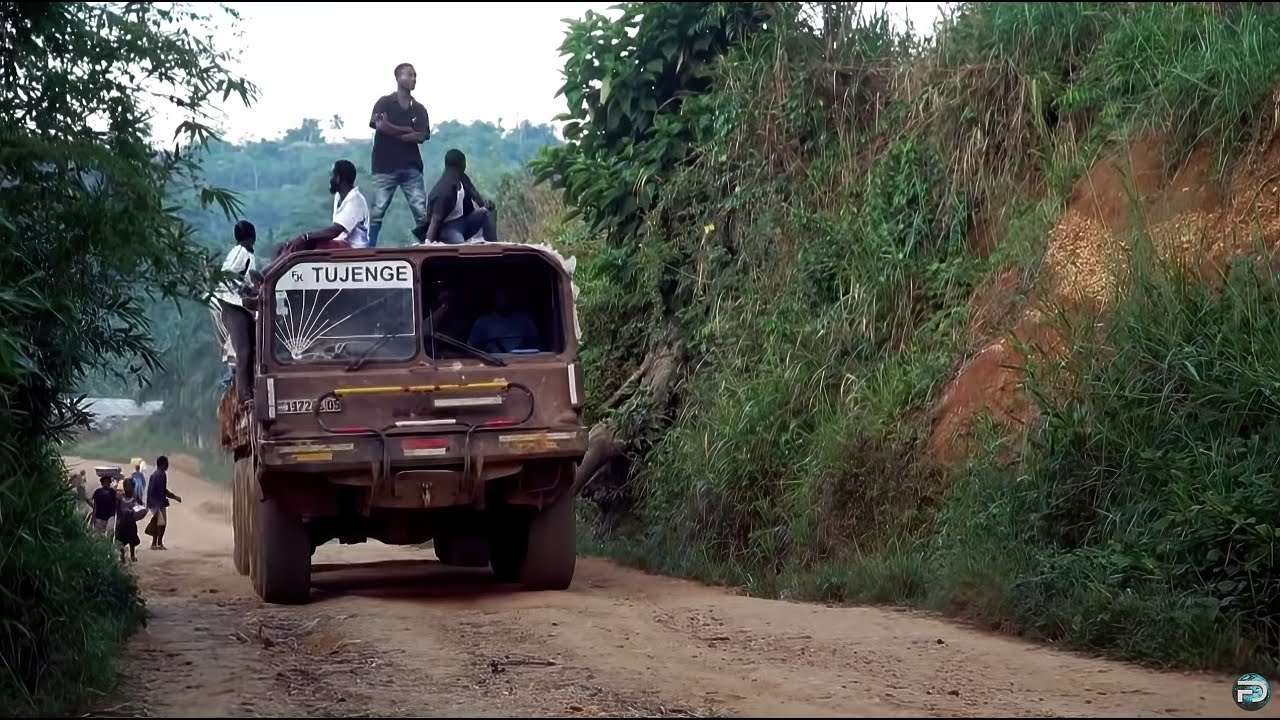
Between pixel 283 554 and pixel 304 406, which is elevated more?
pixel 304 406

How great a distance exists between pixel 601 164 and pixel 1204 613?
32.4 feet

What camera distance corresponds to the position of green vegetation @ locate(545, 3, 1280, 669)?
7.92 meters

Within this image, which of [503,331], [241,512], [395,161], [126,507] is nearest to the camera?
[503,331]

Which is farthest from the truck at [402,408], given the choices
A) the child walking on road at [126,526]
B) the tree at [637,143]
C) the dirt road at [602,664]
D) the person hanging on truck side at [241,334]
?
the child walking on road at [126,526]

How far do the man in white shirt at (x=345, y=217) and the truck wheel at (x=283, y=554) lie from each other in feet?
6.28

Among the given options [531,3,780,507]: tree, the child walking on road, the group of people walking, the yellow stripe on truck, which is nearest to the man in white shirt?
the yellow stripe on truck

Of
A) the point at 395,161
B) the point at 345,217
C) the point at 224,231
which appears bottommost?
the point at 345,217

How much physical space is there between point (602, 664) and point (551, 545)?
3.18 metres

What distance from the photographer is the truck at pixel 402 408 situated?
9398 millimetres

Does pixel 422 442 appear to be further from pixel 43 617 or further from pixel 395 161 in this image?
pixel 395 161

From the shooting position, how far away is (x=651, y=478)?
13.6 m

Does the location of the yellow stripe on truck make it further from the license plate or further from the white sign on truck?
the white sign on truck

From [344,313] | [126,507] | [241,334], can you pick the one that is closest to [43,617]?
[344,313]

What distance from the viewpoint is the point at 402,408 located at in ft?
31.2
